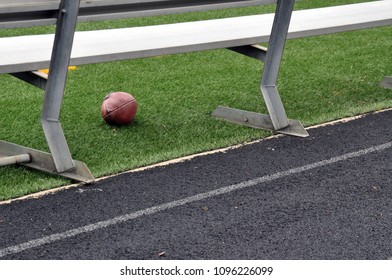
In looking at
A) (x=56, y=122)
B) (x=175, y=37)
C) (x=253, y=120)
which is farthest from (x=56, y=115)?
(x=253, y=120)

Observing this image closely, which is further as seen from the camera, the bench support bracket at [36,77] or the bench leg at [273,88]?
the bench leg at [273,88]

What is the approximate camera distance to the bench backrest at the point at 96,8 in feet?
13.6

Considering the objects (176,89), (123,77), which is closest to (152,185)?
(176,89)

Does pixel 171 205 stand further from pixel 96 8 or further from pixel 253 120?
pixel 253 120

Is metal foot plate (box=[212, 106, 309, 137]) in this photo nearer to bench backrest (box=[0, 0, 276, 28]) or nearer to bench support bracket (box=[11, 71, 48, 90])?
bench backrest (box=[0, 0, 276, 28])

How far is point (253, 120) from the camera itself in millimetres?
5504

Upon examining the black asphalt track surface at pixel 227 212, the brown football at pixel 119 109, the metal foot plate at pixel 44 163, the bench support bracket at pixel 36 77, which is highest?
the brown football at pixel 119 109

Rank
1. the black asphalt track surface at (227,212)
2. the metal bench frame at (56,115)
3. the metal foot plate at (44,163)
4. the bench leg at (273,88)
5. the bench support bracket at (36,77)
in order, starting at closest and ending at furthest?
the black asphalt track surface at (227,212)
the metal bench frame at (56,115)
the metal foot plate at (44,163)
the bench support bracket at (36,77)
the bench leg at (273,88)

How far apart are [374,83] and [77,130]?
246 centimetres

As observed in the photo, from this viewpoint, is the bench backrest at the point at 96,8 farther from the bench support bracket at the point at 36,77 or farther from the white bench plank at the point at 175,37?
the bench support bracket at the point at 36,77

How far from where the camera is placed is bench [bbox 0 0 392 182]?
14.4 feet

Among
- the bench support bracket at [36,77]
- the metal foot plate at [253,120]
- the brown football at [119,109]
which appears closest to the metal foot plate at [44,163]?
the bench support bracket at [36,77]

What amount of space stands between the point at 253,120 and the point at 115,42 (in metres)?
1.05

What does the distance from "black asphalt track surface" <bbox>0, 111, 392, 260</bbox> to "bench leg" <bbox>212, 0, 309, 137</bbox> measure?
0.31m
